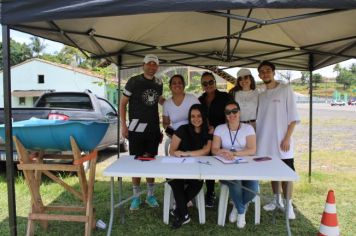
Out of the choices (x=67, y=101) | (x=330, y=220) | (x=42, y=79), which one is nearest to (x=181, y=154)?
(x=330, y=220)

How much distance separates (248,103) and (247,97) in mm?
69

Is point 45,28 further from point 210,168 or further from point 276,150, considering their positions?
point 276,150

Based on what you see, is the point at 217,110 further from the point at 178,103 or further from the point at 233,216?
the point at 233,216

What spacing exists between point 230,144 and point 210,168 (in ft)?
2.24

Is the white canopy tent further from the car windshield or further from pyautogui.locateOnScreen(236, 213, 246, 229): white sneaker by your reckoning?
pyautogui.locateOnScreen(236, 213, 246, 229): white sneaker

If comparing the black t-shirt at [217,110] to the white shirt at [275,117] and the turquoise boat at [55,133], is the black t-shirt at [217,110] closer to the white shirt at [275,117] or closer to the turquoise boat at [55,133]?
A: the white shirt at [275,117]

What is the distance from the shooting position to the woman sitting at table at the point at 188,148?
3.69 meters

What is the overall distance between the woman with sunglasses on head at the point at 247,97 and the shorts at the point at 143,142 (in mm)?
1032

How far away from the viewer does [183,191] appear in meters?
3.71

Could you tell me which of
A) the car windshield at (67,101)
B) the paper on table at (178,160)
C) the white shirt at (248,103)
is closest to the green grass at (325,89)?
the car windshield at (67,101)

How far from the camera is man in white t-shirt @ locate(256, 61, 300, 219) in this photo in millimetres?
3934

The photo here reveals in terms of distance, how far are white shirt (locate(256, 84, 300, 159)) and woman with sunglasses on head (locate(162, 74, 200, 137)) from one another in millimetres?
776

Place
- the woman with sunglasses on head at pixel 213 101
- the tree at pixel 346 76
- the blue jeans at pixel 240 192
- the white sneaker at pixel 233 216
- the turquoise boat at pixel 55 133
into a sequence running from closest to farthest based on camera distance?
the turquoise boat at pixel 55 133 → the blue jeans at pixel 240 192 → the white sneaker at pixel 233 216 → the woman with sunglasses on head at pixel 213 101 → the tree at pixel 346 76

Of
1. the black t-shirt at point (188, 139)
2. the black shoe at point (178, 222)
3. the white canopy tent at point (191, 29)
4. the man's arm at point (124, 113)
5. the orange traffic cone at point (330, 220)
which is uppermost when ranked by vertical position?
the white canopy tent at point (191, 29)
